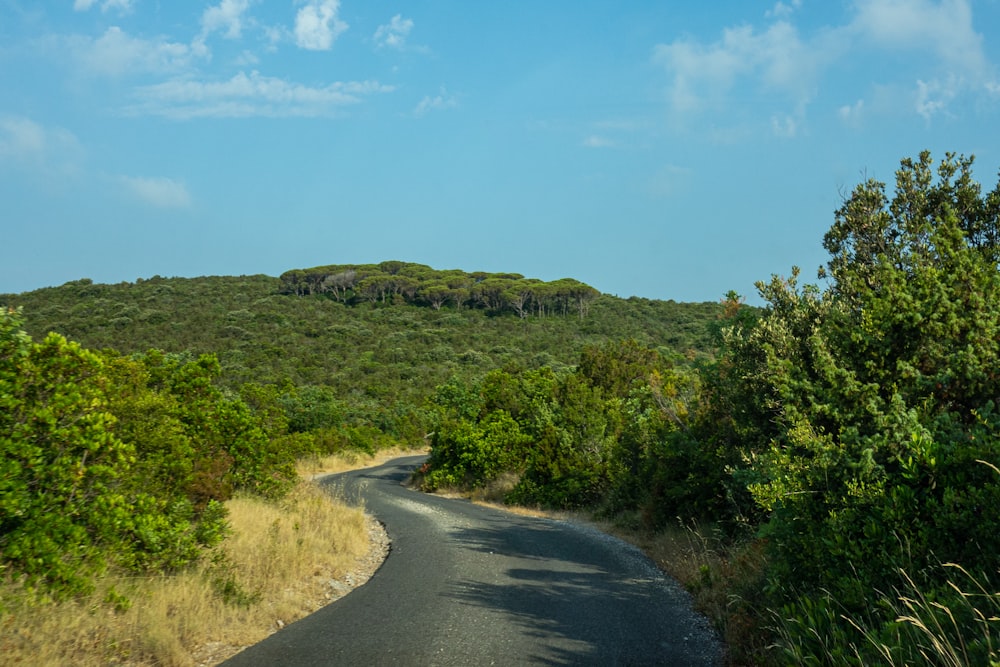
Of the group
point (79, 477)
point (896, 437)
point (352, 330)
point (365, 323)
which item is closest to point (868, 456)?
point (896, 437)

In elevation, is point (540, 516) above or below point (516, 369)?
below

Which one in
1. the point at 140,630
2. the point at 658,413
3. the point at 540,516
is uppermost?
the point at 658,413

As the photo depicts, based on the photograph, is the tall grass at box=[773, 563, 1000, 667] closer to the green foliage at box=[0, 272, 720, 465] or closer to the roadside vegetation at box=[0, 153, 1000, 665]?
the roadside vegetation at box=[0, 153, 1000, 665]

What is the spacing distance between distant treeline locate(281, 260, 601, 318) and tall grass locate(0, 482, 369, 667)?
96.2m

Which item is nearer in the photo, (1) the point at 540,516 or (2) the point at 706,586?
(2) the point at 706,586

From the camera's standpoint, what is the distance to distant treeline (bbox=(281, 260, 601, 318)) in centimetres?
11194

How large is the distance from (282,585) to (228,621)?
77.4 inches

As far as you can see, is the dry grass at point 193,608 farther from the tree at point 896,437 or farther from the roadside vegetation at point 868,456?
the tree at point 896,437

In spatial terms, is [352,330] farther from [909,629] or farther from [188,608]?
[909,629]

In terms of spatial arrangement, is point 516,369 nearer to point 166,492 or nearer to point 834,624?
point 166,492

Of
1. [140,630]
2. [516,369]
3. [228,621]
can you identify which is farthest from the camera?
[516,369]

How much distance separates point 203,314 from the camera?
9012 centimetres

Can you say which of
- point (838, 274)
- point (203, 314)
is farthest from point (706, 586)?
point (203, 314)

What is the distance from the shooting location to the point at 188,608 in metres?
7.88
